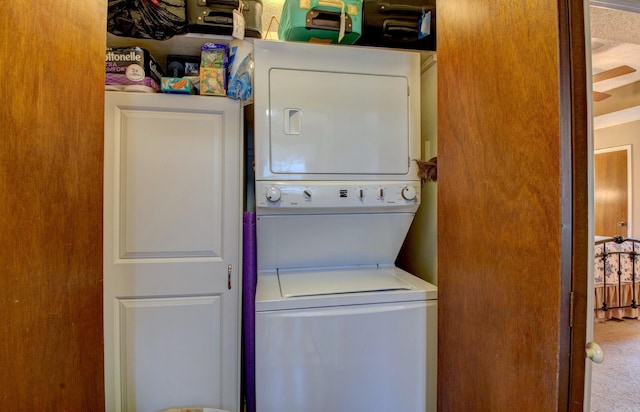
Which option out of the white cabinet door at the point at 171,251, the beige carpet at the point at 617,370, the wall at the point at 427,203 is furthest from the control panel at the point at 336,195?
the beige carpet at the point at 617,370

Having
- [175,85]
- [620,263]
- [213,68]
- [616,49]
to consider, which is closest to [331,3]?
[213,68]

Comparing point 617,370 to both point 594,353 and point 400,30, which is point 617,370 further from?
point 400,30

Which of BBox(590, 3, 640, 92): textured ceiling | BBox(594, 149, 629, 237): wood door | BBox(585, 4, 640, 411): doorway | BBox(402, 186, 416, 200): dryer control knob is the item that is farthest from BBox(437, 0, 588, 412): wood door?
BBox(594, 149, 629, 237): wood door

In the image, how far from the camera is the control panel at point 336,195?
1.49m

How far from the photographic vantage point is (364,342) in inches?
52.1

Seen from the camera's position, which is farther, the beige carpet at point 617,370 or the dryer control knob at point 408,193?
the beige carpet at point 617,370

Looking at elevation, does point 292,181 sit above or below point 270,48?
below

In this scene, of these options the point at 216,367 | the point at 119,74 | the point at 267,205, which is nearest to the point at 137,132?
the point at 119,74

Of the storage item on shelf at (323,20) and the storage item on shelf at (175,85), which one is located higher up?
the storage item on shelf at (323,20)

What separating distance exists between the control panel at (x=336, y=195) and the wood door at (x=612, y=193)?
437cm

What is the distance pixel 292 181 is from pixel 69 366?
3.42 ft

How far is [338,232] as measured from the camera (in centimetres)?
169

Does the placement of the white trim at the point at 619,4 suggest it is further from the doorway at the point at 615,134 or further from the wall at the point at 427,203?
the doorway at the point at 615,134

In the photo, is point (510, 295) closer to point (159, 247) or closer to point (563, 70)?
point (563, 70)
